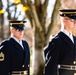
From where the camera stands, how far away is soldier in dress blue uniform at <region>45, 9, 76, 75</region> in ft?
19.0

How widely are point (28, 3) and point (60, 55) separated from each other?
16.5 ft

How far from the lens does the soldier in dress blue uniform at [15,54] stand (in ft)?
21.5

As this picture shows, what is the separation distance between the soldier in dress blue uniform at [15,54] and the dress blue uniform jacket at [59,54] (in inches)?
34.6

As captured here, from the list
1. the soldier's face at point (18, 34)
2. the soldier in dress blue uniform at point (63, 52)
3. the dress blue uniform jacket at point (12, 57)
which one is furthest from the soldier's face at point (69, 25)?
the dress blue uniform jacket at point (12, 57)

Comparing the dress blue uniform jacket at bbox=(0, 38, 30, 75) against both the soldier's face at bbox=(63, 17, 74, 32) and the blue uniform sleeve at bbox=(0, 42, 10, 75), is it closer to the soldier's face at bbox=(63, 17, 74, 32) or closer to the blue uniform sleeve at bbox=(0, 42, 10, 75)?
the blue uniform sleeve at bbox=(0, 42, 10, 75)

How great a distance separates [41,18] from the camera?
10984 mm

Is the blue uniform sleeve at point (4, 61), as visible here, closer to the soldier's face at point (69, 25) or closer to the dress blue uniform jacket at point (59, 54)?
the dress blue uniform jacket at point (59, 54)

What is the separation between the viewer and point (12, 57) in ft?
21.7

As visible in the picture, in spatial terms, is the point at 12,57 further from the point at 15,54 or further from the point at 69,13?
the point at 69,13

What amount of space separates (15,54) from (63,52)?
1.05m

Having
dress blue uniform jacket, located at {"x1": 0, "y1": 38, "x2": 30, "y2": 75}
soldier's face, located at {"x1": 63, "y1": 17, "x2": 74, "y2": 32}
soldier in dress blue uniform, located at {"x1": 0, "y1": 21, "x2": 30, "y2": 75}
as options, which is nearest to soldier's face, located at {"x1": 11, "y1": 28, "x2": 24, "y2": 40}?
soldier in dress blue uniform, located at {"x1": 0, "y1": 21, "x2": 30, "y2": 75}

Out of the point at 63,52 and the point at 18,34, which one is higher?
the point at 18,34

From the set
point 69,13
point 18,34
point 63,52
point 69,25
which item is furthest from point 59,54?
point 18,34

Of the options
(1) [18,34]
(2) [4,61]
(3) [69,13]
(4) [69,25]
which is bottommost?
(2) [4,61]
